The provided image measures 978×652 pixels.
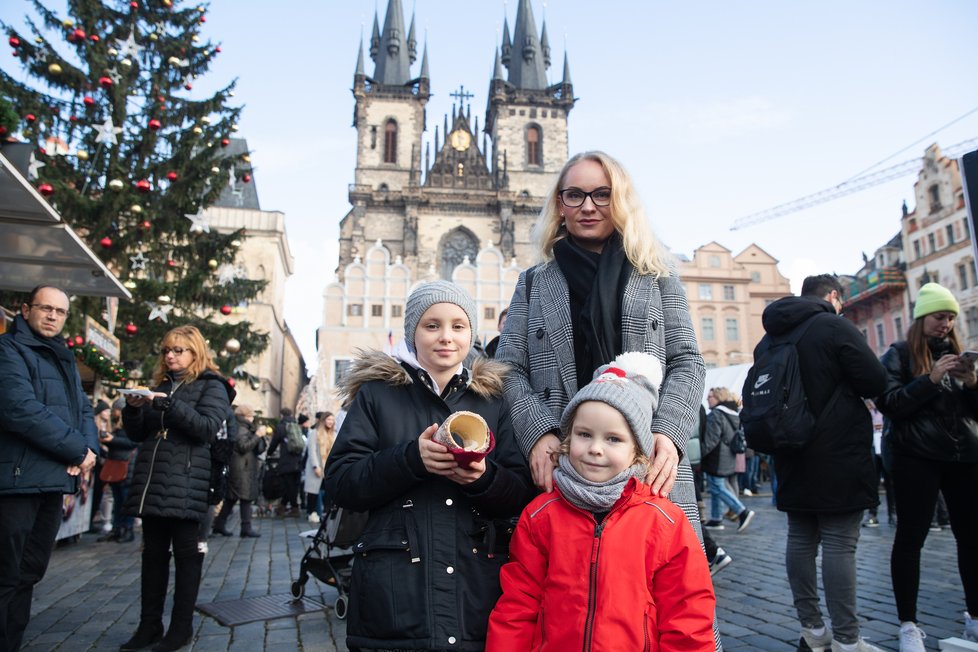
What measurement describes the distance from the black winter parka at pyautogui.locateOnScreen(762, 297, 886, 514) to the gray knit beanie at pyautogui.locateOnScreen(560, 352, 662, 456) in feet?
4.93

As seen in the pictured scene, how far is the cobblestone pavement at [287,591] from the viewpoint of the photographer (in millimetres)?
3697

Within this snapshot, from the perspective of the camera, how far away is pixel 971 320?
29.1 meters

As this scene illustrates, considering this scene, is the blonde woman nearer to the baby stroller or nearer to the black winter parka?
the baby stroller

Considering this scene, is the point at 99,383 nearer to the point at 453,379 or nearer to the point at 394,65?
the point at 453,379

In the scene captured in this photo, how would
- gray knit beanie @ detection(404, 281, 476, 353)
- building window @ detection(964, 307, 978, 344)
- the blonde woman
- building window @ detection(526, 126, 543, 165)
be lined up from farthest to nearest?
building window @ detection(526, 126, 543, 165)
building window @ detection(964, 307, 978, 344)
the blonde woman
gray knit beanie @ detection(404, 281, 476, 353)

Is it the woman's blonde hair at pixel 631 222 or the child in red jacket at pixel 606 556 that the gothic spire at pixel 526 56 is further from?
the child in red jacket at pixel 606 556

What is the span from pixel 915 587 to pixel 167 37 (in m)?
13.8

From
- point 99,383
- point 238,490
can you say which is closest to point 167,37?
point 99,383

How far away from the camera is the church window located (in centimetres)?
4581

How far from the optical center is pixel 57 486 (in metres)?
3.27

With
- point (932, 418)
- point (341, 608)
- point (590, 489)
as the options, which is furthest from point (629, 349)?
point (341, 608)

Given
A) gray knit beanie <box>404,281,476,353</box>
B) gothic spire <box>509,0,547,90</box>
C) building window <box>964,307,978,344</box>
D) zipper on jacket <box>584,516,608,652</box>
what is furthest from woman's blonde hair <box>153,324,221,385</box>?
gothic spire <box>509,0,547,90</box>

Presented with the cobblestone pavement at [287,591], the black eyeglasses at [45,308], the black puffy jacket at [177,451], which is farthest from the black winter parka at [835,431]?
the black eyeglasses at [45,308]

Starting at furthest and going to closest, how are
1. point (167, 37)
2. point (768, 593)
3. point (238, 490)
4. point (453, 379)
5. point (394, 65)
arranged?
1. point (394, 65)
2. point (167, 37)
3. point (238, 490)
4. point (768, 593)
5. point (453, 379)
